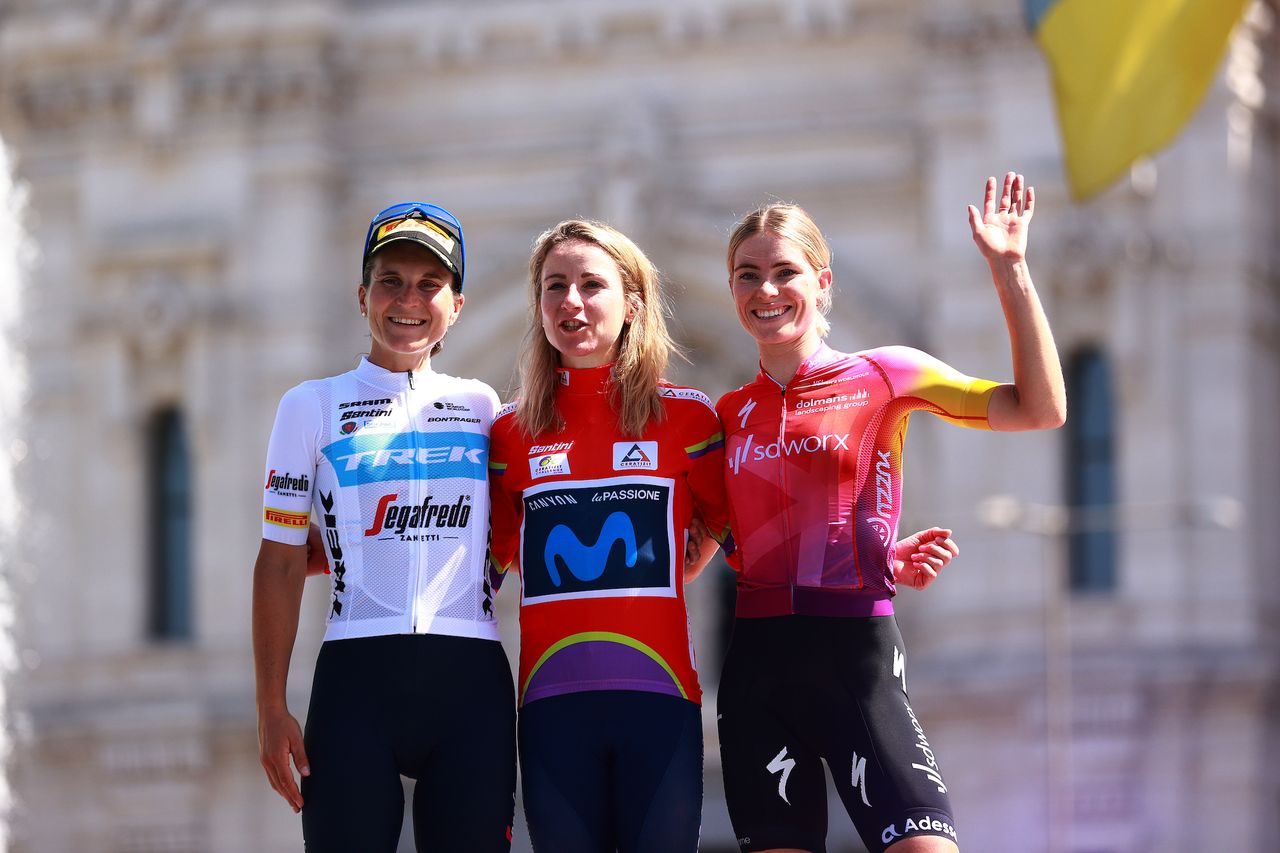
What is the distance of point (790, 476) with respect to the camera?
21.0ft

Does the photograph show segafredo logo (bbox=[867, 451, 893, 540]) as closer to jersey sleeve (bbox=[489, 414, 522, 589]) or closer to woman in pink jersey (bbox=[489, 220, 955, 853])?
woman in pink jersey (bbox=[489, 220, 955, 853])

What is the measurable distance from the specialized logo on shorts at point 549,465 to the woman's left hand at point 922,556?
95cm

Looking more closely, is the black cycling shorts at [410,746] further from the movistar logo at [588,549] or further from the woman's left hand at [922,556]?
the woman's left hand at [922,556]

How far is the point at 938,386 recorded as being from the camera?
6445mm

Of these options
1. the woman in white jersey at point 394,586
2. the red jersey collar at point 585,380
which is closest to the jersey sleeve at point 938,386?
the red jersey collar at point 585,380

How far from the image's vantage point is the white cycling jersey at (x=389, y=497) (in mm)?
6281

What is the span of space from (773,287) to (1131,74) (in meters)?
4.44

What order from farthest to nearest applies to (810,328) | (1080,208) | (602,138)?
(602,138) < (1080,208) < (810,328)

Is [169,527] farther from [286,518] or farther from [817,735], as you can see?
[817,735]

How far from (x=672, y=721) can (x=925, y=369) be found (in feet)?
3.98

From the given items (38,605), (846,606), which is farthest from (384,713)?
(38,605)

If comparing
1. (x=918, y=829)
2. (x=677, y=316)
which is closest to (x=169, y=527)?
(x=677, y=316)

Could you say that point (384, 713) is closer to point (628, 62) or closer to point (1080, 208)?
point (1080, 208)

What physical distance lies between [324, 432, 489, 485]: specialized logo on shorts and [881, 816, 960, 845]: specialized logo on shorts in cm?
146
